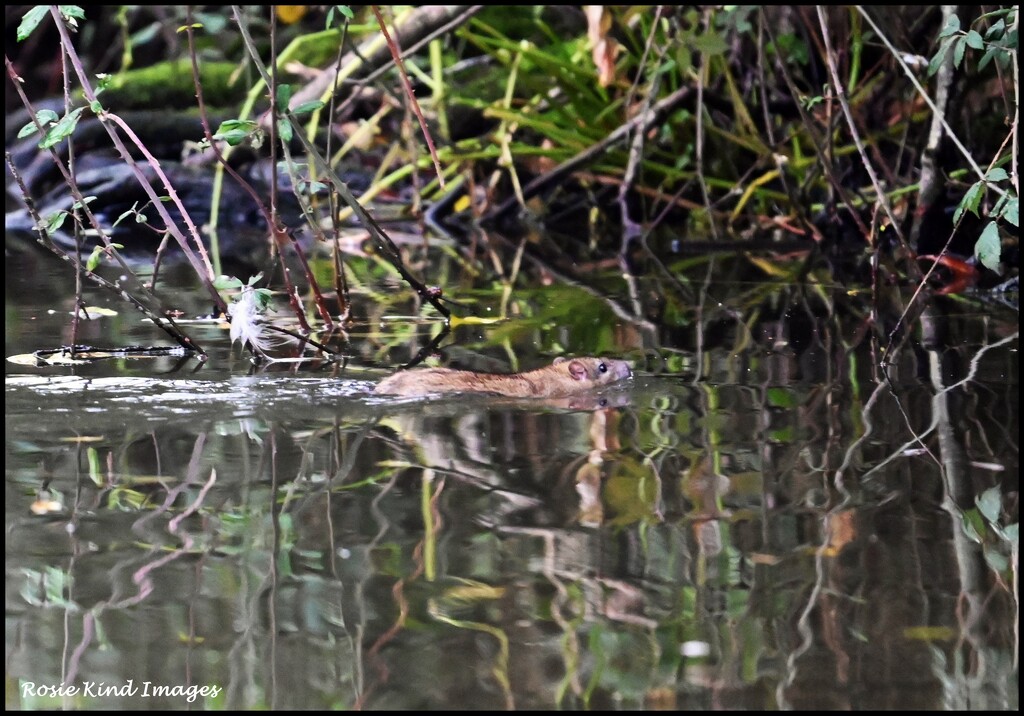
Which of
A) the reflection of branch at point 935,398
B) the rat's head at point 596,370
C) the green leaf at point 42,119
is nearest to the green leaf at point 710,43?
the reflection of branch at point 935,398

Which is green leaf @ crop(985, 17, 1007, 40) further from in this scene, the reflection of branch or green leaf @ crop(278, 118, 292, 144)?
green leaf @ crop(278, 118, 292, 144)

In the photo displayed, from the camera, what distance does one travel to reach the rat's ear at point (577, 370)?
439 centimetres

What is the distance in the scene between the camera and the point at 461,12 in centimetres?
881

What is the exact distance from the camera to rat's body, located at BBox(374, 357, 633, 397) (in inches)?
167

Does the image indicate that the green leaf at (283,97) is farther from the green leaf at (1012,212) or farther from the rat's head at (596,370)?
the green leaf at (1012,212)

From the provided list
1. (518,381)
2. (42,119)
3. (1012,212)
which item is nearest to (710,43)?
(1012,212)

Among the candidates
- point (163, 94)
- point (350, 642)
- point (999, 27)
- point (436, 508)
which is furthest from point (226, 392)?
point (163, 94)

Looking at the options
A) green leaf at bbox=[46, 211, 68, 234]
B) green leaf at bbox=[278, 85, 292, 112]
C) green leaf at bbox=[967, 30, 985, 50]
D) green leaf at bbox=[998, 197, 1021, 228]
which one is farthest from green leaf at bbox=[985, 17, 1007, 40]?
green leaf at bbox=[46, 211, 68, 234]

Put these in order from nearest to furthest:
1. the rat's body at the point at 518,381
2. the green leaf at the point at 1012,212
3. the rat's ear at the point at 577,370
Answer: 1. the green leaf at the point at 1012,212
2. the rat's body at the point at 518,381
3. the rat's ear at the point at 577,370

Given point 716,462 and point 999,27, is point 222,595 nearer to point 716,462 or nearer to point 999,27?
point 716,462

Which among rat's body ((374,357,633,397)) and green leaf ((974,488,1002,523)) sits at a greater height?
rat's body ((374,357,633,397))

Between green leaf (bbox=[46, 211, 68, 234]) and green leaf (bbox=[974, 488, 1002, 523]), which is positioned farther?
green leaf (bbox=[46, 211, 68, 234])

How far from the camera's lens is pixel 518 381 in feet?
14.2

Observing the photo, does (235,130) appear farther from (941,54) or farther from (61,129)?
(941,54)
